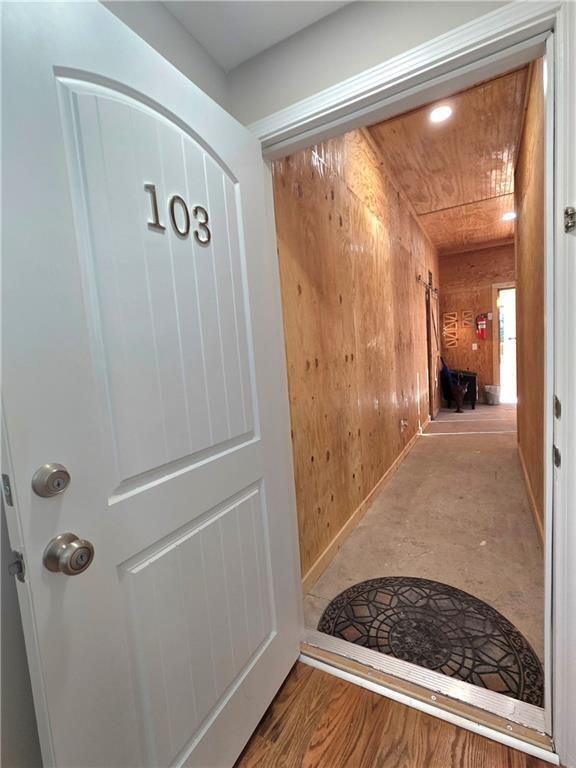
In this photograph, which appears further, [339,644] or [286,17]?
[339,644]

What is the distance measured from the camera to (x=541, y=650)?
140 centimetres

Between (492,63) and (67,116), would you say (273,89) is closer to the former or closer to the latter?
(492,63)

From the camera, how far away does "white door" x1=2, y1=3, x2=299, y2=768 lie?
0.63 metres

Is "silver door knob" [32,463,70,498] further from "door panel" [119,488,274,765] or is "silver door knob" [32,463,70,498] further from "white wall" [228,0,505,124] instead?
"white wall" [228,0,505,124]

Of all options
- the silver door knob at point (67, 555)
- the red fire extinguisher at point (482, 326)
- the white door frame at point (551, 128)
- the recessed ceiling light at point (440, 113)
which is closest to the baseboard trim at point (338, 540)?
the white door frame at point (551, 128)

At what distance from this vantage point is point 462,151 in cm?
326

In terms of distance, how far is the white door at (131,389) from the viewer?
0.63m

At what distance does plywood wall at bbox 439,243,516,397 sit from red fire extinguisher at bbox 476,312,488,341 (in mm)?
65

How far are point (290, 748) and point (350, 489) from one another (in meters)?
1.48

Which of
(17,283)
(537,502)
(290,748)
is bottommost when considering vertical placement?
(290,748)

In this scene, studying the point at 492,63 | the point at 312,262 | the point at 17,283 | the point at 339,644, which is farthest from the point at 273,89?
the point at 339,644

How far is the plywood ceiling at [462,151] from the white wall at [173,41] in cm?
206

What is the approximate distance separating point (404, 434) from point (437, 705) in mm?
2974

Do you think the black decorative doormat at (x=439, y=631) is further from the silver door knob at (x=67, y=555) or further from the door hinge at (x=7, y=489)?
the door hinge at (x=7, y=489)
